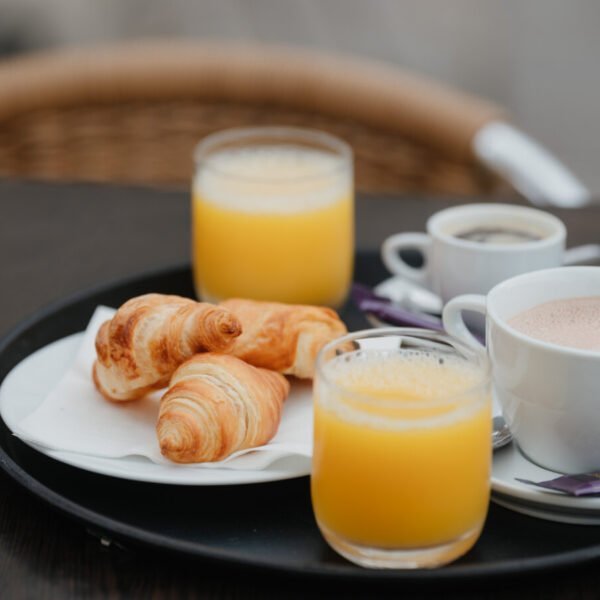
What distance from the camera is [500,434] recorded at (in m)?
0.80

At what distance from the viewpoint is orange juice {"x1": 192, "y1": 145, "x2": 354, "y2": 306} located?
1062mm

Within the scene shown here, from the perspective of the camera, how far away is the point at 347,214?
1.11m

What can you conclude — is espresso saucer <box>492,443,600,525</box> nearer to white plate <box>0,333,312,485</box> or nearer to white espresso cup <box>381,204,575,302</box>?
white plate <box>0,333,312,485</box>

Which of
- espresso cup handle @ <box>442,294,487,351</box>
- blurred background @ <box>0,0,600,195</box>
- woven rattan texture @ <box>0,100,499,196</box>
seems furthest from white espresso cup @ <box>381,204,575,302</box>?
blurred background @ <box>0,0,600,195</box>

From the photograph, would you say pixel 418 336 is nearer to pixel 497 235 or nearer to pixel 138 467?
pixel 138 467

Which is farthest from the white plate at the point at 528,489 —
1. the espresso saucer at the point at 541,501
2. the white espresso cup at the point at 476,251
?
the white espresso cup at the point at 476,251

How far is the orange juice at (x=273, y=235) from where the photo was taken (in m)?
1.06

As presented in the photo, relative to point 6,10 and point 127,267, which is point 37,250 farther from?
point 6,10

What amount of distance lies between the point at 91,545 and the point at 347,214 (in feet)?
1.58

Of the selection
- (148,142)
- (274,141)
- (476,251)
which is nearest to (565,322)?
(476,251)

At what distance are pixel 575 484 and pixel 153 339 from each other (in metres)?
0.31

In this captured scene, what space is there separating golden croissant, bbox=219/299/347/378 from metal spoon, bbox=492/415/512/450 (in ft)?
0.47

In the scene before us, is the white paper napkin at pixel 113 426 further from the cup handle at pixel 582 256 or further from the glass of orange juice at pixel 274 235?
the cup handle at pixel 582 256

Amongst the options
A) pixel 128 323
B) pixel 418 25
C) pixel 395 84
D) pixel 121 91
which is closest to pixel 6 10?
pixel 418 25
